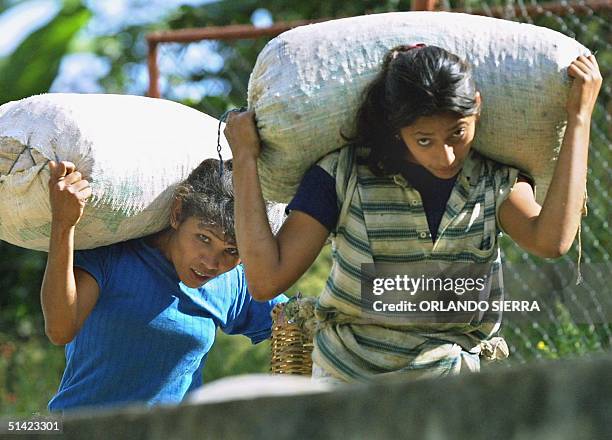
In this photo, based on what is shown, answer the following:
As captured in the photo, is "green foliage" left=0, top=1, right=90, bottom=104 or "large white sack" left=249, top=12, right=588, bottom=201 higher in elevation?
"large white sack" left=249, top=12, right=588, bottom=201

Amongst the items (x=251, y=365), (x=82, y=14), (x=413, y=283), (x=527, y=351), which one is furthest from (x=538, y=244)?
(x=82, y=14)

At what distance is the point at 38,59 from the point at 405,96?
5781 millimetres

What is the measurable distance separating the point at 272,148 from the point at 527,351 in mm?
2679

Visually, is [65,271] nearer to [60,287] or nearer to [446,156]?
[60,287]

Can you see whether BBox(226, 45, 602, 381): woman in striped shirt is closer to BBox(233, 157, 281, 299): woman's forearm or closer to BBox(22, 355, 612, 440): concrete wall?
BBox(233, 157, 281, 299): woman's forearm

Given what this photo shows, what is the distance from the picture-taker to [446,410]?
950 millimetres

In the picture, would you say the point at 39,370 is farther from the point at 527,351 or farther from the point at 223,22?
the point at 527,351

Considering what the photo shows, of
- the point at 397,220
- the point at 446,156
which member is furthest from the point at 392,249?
the point at 446,156

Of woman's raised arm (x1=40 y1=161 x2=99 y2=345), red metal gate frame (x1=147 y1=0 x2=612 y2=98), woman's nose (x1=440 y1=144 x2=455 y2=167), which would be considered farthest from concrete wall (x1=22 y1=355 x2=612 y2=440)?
red metal gate frame (x1=147 y1=0 x2=612 y2=98)

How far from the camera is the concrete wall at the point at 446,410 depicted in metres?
0.92

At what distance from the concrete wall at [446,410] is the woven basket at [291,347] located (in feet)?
6.39

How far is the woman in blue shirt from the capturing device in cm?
305

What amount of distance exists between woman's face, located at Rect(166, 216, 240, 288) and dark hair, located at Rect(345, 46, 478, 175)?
0.72 metres

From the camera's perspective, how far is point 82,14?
26.0ft
